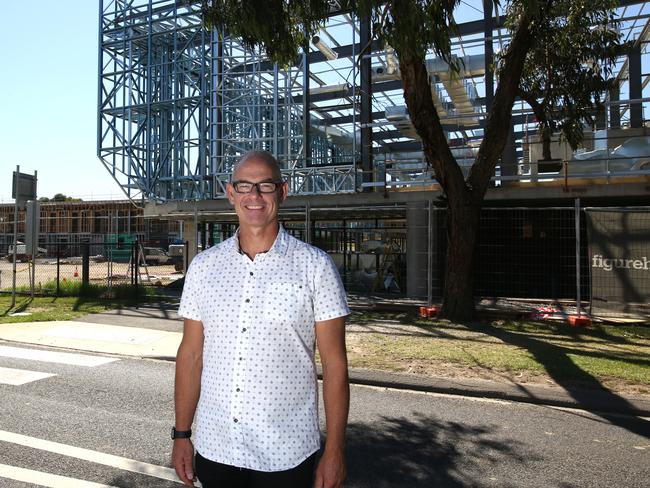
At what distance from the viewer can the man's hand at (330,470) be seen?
211 cm

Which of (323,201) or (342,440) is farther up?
(323,201)

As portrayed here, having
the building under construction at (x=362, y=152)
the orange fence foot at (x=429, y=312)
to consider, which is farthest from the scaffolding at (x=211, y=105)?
the orange fence foot at (x=429, y=312)

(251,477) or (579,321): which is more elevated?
(251,477)

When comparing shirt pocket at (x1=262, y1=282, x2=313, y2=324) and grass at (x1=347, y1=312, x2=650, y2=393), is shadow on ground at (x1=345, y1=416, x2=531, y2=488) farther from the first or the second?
shirt pocket at (x1=262, y1=282, x2=313, y2=324)

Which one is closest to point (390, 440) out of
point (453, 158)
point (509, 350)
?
point (509, 350)

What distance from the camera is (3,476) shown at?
387 cm

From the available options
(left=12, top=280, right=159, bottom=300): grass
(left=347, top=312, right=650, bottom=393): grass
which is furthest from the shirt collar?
(left=12, top=280, right=159, bottom=300): grass

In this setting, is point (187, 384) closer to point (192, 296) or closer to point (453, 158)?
point (192, 296)

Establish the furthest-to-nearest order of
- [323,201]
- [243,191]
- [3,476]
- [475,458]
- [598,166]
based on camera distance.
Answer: [323,201] → [598,166] → [475,458] → [3,476] → [243,191]

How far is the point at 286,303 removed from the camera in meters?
2.17

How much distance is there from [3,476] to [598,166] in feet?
49.4

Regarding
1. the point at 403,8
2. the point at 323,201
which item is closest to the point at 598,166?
the point at 323,201

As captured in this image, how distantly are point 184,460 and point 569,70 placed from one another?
12.2 m

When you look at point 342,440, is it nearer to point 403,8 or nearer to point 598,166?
point 403,8
